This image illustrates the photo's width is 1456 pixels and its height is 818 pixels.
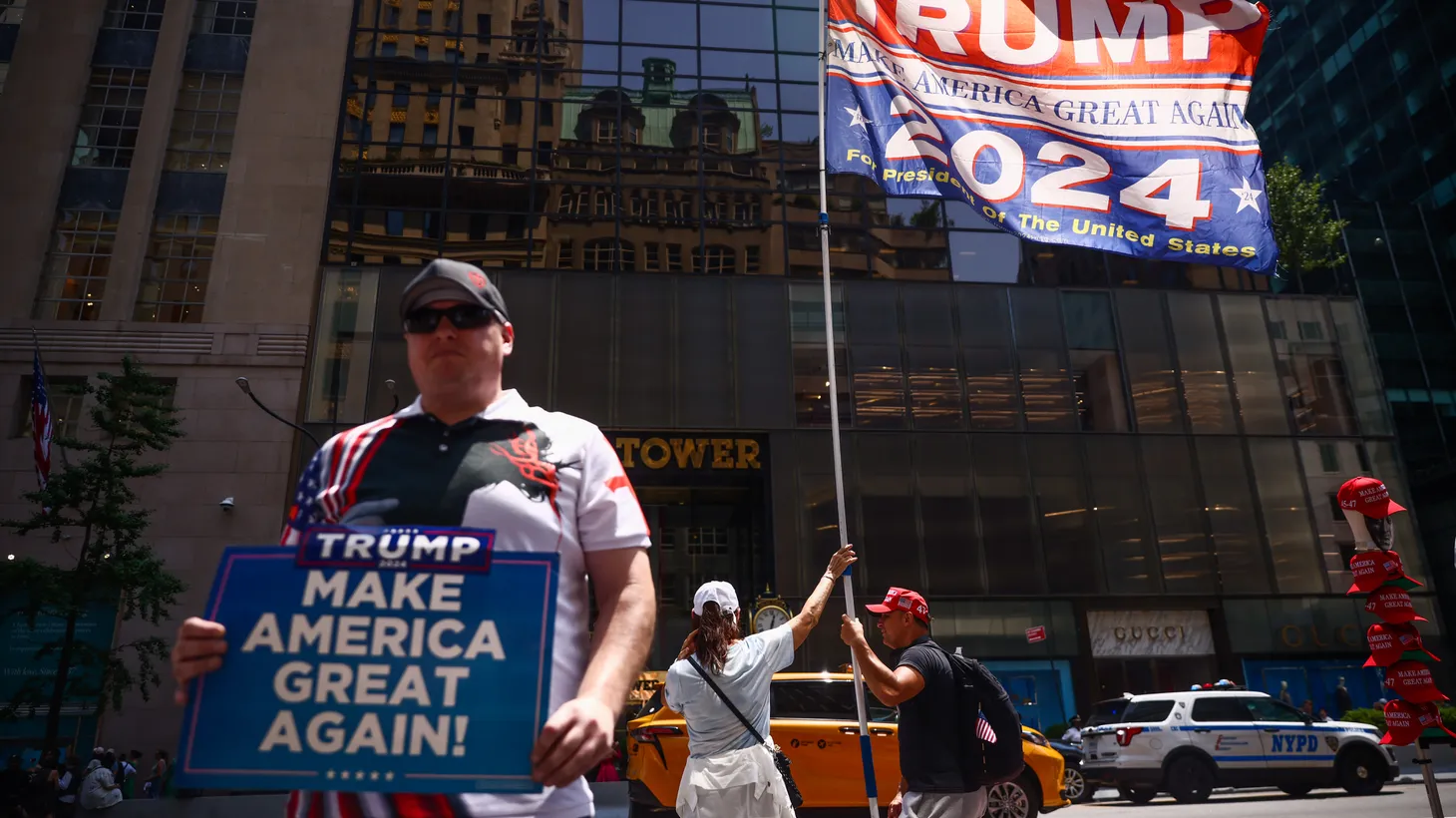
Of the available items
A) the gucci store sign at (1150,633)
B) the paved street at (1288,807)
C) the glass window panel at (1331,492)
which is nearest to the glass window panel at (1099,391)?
the gucci store sign at (1150,633)

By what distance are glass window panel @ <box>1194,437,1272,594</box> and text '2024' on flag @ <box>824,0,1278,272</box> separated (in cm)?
2246

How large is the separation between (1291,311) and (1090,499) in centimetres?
1023

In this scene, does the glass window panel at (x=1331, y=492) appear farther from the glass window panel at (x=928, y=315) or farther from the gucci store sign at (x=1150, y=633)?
the glass window panel at (x=928, y=315)

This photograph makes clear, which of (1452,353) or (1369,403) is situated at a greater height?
(1452,353)

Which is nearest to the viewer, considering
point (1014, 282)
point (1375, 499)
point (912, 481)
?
point (1375, 499)

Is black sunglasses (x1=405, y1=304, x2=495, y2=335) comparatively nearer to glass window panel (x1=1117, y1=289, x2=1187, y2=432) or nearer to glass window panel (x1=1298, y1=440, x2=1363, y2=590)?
glass window panel (x1=1117, y1=289, x2=1187, y2=432)

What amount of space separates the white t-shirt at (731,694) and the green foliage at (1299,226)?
1279 inches

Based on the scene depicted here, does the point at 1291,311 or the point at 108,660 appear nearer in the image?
the point at 108,660

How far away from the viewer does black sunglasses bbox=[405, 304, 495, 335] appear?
238cm

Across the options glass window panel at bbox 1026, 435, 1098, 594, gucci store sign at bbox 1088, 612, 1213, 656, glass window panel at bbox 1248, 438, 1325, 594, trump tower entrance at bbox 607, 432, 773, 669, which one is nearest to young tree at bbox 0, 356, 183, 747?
trump tower entrance at bbox 607, 432, 773, 669

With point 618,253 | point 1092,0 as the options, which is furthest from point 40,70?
point 1092,0

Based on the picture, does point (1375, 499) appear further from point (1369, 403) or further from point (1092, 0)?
point (1369, 403)

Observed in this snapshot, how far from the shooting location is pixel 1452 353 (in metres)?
44.1

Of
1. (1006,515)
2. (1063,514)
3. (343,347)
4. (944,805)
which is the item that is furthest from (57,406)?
(944,805)
